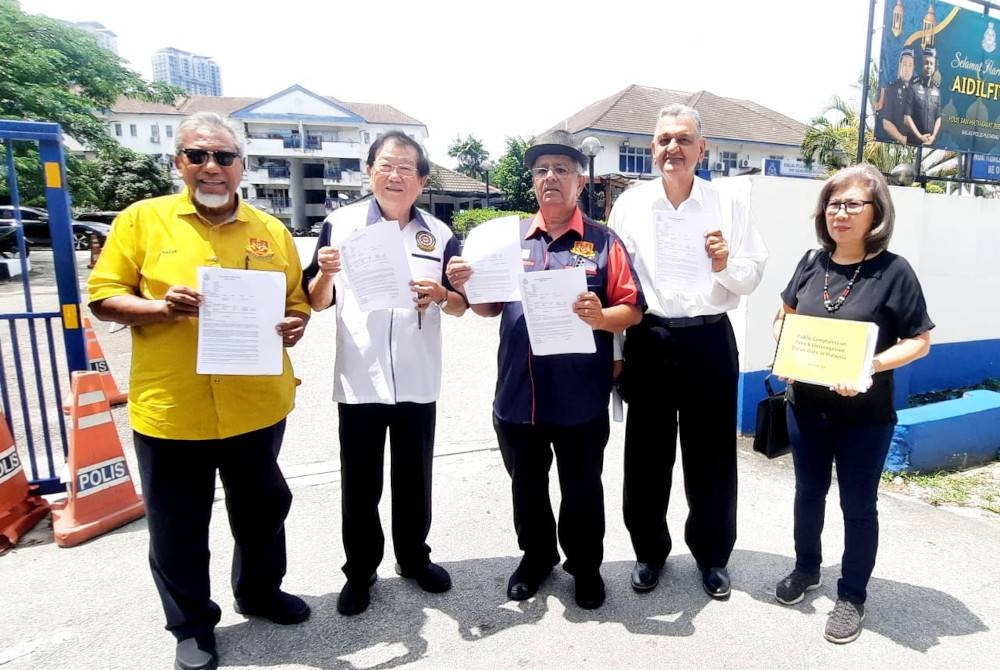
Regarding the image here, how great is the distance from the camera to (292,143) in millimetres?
46875

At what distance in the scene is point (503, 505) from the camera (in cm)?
391

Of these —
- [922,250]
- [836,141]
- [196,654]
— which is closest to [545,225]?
[196,654]

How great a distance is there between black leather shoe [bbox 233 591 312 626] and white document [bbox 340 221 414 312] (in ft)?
4.62

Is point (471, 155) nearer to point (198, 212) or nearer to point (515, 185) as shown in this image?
point (515, 185)

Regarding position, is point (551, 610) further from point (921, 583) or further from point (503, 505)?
point (921, 583)

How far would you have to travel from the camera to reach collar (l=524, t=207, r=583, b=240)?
2.71 metres

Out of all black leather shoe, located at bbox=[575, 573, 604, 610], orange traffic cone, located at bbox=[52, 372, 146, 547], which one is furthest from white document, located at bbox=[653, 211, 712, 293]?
orange traffic cone, located at bbox=[52, 372, 146, 547]

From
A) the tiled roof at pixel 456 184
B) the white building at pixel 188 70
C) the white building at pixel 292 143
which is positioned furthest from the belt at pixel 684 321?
the white building at pixel 188 70

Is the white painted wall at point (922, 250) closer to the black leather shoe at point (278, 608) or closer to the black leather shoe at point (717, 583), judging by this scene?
the black leather shoe at point (717, 583)

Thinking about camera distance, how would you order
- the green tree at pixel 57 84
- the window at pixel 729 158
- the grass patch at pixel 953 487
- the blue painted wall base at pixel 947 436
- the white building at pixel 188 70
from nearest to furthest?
the grass patch at pixel 953 487 → the blue painted wall base at pixel 947 436 → the green tree at pixel 57 84 → the window at pixel 729 158 → the white building at pixel 188 70

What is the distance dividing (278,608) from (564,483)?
1.42m

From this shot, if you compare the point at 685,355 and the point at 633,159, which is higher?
the point at 633,159

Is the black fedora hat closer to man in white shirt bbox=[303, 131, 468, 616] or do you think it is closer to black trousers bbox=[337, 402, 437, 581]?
man in white shirt bbox=[303, 131, 468, 616]

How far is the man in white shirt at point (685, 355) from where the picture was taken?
2697mm
